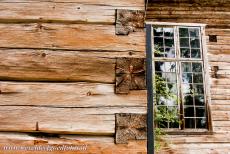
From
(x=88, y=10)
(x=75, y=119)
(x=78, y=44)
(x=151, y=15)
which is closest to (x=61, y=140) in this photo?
(x=75, y=119)

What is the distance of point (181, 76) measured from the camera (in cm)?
873

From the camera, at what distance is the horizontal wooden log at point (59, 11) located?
229cm

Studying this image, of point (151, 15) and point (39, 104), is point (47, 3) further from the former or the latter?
point (151, 15)

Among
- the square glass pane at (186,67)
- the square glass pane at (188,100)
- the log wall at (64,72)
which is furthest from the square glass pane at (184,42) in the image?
the log wall at (64,72)

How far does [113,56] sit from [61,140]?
1.90 ft

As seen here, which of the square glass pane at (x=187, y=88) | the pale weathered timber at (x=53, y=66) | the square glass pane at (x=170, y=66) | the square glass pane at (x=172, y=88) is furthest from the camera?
the square glass pane at (x=170, y=66)

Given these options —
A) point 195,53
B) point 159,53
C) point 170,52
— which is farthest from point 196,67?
point 159,53

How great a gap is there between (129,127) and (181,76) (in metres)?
6.79

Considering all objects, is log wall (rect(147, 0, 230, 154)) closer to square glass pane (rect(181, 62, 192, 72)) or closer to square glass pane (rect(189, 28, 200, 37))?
square glass pane (rect(189, 28, 200, 37))

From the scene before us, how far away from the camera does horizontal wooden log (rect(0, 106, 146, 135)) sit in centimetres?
210

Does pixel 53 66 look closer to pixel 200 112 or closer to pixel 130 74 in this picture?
pixel 130 74

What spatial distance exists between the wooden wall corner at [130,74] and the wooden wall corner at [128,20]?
7.7 inches

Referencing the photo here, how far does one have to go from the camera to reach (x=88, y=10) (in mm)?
2318

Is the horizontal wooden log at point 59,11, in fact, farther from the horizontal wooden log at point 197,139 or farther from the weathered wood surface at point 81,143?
the horizontal wooden log at point 197,139
